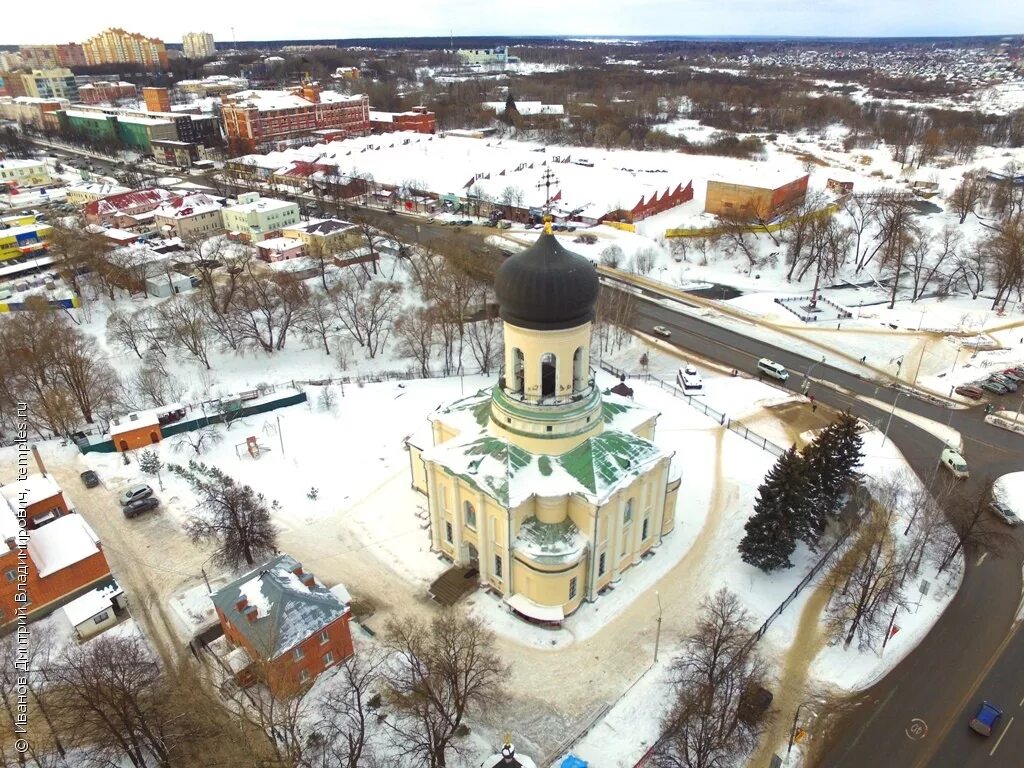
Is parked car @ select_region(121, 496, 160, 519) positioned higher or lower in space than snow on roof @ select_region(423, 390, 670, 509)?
lower

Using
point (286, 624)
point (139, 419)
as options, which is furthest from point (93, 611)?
point (139, 419)

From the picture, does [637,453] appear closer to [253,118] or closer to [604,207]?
[604,207]

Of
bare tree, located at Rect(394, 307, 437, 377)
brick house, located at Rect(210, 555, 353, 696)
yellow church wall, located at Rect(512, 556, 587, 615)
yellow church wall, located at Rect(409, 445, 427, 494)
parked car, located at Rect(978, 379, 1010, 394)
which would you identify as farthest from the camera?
bare tree, located at Rect(394, 307, 437, 377)

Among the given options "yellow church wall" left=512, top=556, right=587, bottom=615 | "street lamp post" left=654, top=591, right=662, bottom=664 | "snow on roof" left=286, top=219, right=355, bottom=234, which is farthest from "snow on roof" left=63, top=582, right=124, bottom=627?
"snow on roof" left=286, top=219, right=355, bottom=234

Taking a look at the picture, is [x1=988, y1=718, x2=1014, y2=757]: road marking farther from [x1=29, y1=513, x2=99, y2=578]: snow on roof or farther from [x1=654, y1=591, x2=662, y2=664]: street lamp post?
[x1=29, y1=513, x2=99, y2=578]: snow on roof

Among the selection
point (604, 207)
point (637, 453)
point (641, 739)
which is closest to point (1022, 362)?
point (637, 453)

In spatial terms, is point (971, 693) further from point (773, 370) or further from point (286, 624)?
point (773, 370)
